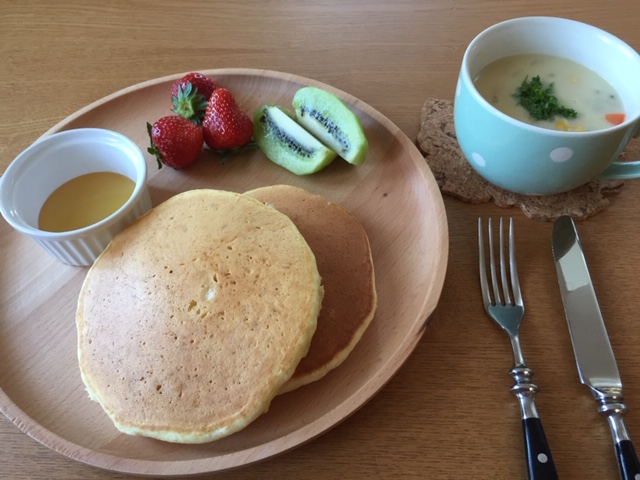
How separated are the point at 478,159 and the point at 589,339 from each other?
44cm

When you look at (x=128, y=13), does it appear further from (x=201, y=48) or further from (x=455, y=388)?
(x=455, y=388)

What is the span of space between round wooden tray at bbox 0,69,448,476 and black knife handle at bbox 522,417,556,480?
A: 23 cm

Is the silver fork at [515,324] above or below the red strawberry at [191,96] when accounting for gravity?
below

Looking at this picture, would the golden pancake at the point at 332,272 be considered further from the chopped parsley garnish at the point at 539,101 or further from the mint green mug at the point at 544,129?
the chopped parsley garnish at the point at 539,101

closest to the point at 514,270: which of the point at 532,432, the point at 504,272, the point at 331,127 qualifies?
the point at 504,272

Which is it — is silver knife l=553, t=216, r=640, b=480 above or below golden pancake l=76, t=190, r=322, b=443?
below

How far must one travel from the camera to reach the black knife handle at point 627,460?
2.73 feet

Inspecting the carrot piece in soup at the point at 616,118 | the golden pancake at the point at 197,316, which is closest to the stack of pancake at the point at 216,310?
the golden pancake at the point at 197,316

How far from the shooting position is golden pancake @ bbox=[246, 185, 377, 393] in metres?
0.97

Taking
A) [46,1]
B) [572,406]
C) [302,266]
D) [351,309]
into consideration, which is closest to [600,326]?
[572,406]

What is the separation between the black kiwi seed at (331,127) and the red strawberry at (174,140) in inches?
11.1

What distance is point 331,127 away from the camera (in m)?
1.33

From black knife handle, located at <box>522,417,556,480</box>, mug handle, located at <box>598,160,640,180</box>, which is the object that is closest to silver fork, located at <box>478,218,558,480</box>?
black knife handle, located at <box>522,417,556,480</box>

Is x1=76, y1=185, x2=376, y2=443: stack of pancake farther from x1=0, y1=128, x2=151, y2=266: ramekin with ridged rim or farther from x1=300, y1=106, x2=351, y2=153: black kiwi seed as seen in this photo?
x1=300, y1=106, x2=351, y2=153: black kiwi seed
